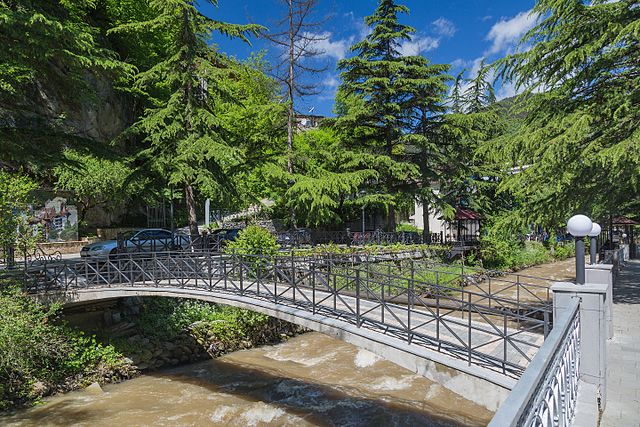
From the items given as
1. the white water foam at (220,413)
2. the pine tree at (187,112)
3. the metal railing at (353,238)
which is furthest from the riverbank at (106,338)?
the metal railing at (353,238)

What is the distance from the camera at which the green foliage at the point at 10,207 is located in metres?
12.2

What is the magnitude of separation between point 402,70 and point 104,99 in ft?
63.1

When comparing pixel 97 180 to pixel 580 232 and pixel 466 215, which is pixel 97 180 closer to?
pixel 466 215

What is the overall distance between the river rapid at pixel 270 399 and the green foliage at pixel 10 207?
4.93 m

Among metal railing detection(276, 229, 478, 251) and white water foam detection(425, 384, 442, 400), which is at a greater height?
metal railing detection(276, 229, 478, 251)

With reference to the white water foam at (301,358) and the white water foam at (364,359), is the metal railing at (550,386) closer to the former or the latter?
the white water foam at (364,359)

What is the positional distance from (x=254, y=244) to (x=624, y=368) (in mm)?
11346

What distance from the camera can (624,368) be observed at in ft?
21.3

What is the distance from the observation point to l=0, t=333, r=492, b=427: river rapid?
948 cm

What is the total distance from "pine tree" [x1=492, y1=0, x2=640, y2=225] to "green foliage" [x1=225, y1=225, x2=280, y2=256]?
26.9 feet

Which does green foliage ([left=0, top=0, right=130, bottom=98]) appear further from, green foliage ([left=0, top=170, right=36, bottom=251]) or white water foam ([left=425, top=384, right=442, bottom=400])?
white water foam ([left=425, top=384, right=442, bottom=400])

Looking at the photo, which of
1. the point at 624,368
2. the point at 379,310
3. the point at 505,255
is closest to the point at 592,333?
the point at 624,368

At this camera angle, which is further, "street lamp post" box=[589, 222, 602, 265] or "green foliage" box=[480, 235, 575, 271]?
"green foliage" box=[480, 235, 575, 271]

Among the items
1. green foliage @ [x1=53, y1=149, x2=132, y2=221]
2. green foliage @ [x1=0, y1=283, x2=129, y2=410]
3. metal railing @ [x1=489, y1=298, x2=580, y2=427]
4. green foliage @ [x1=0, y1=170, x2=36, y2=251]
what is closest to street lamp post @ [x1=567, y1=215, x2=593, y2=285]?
metal railing @ [x1=489, y1=298, x2=580, y2=427]
